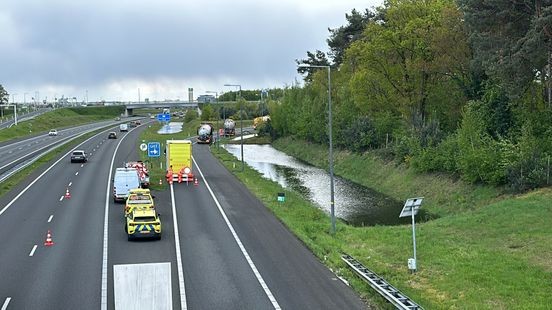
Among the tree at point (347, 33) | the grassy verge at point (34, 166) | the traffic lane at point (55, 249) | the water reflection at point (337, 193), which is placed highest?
the tree at point (347, 33)

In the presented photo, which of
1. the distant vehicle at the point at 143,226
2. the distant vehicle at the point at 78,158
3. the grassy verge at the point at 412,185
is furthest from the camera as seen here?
the distant vehicle at the point at 78,158

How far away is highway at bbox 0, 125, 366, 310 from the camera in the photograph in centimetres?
2136

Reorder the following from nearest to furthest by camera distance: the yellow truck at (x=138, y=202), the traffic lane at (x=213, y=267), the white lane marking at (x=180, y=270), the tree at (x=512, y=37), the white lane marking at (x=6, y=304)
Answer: the white lane marking at (x=6, y=304)
the white lane marking at (x=180, y=270)
the traffic lane at (x=213, y=267)
the yellow truck at (x=138, y=202)
the tree at (x=512, y=37)

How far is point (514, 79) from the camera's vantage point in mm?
40469

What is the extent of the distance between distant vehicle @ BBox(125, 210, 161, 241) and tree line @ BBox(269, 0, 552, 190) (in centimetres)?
2351

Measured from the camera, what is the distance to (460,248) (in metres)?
27.6

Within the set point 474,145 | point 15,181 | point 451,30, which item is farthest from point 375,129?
point 15,181

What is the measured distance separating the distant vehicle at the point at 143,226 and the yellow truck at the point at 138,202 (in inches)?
50.1

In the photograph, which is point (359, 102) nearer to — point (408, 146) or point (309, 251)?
point (408, 146)

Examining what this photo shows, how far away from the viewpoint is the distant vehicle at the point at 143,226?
3019cm

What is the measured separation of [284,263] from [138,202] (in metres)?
12.8

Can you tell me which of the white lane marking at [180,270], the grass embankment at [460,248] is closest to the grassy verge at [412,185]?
the grass embankment at [460,248]

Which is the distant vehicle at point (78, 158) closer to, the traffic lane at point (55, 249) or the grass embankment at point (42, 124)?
the traffic lane at point (55, 249)

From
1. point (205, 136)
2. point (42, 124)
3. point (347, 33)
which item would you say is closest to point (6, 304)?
point (347, 33)
